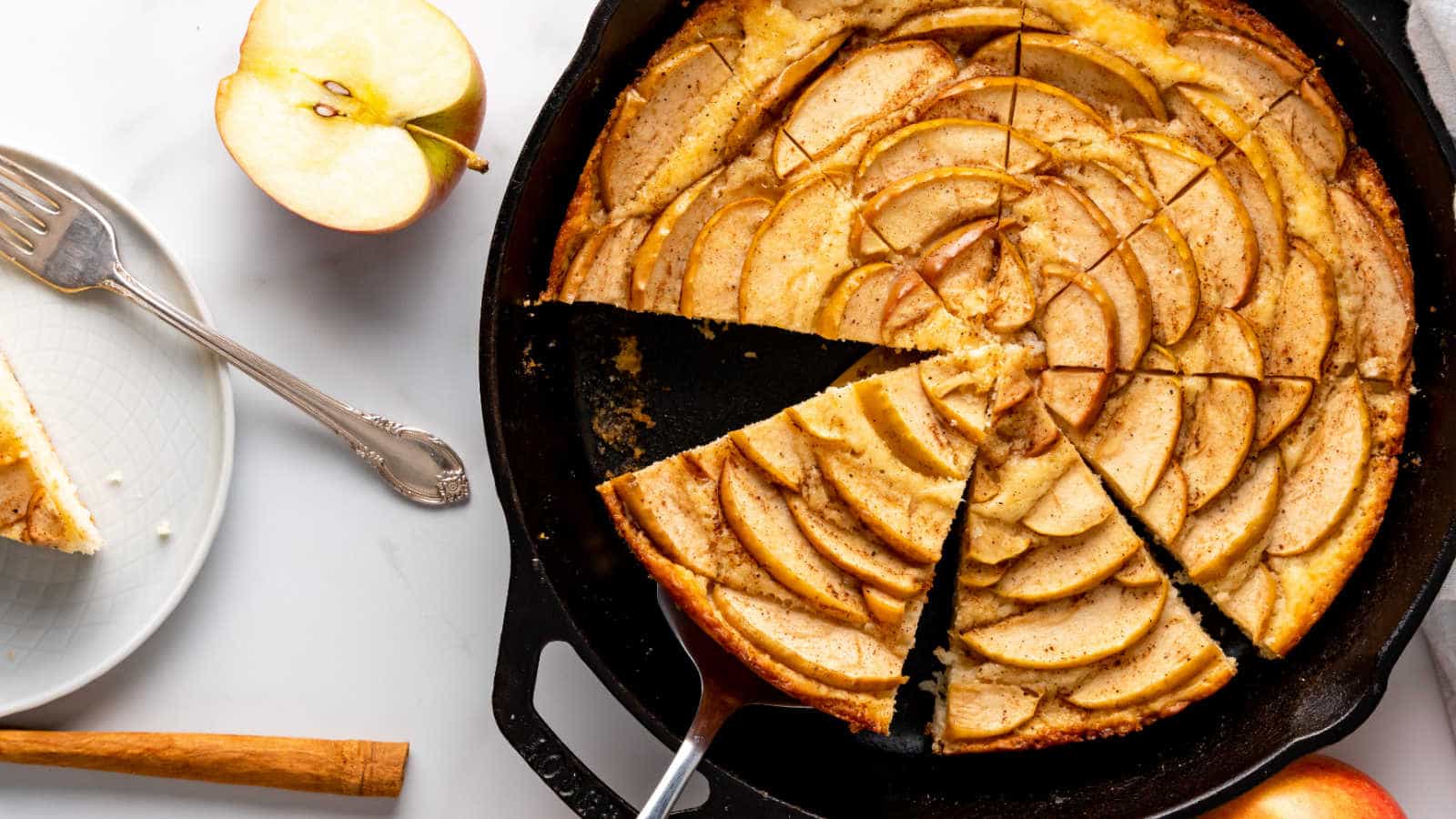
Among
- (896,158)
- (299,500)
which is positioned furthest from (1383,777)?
(299,500)

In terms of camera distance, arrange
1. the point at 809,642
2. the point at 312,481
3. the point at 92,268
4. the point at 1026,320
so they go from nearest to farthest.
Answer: the point at 809,642 → the point at 1026,320 → the point at 92,268 → the point at 312,481

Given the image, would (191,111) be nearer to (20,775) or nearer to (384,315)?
(384,315)

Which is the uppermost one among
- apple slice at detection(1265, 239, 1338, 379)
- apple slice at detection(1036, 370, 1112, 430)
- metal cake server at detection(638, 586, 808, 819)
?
apple slice at detection(1265, 239, 1338, 379)

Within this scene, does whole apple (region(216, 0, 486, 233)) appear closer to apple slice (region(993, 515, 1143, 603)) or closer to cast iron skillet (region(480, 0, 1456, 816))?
cast iron skillet (region(480, 0, 1456, 816))

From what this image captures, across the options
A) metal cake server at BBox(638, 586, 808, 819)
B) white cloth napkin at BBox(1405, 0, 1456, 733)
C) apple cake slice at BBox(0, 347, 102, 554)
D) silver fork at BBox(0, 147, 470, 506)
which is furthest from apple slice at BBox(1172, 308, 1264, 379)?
apple cake slice at BBox(0, 347, 102, 554)

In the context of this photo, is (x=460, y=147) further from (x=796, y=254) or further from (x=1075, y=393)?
(x=1075, y=393)

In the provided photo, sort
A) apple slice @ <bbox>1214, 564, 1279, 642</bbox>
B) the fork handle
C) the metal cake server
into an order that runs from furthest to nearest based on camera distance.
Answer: the fork handle, apple slice @ <bbox>1214, 564, 1279, 642</bbox>, the metal cake server

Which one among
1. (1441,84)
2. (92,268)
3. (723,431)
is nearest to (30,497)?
(92,268)
